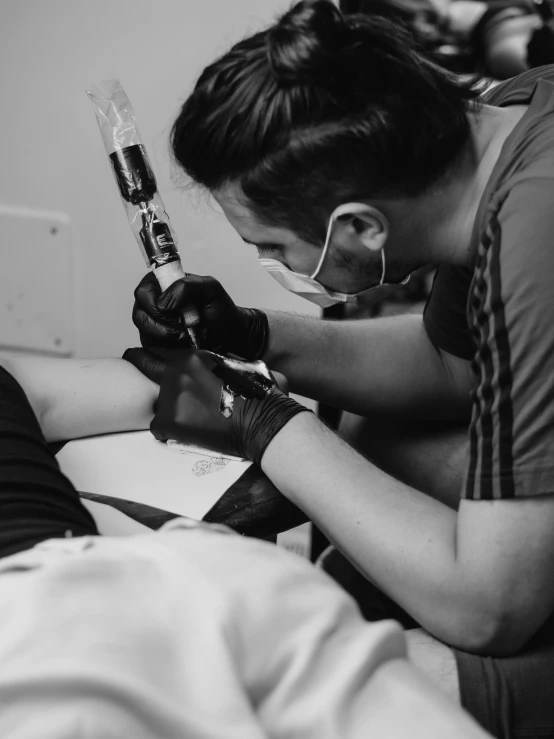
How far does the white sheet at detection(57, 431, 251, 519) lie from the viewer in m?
0.88

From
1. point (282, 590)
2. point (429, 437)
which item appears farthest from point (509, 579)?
point (429, 437)

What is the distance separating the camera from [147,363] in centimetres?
108

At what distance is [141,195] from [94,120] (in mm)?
901

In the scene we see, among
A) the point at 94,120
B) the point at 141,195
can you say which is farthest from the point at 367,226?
the point at 94,120

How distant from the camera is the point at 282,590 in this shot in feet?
1.57

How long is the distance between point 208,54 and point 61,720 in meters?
1.64

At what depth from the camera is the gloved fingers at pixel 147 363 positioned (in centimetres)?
107

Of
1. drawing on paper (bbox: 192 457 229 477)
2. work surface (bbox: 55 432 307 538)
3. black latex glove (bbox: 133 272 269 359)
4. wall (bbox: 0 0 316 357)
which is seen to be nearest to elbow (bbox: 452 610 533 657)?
work surface (bbox: 55 432 307 538)

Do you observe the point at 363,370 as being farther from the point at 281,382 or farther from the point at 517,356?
the point at 517,356

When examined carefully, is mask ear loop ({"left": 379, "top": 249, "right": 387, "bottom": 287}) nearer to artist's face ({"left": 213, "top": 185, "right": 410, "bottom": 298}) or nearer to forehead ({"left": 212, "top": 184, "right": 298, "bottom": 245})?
artist's face ({"left": 213, "top": 185, "right": 410, "bottom": 298})

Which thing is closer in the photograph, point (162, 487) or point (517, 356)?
point (517, 356)

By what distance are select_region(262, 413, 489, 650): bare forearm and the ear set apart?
247 millimetres

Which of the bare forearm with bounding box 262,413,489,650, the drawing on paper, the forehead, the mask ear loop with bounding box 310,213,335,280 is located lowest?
the bare forearm with bounding box 262,413,489,650

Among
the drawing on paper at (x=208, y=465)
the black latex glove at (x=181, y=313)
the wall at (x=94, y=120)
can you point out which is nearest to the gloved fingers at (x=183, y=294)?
the black latex glove at (x=181, y=313)
